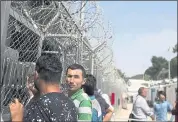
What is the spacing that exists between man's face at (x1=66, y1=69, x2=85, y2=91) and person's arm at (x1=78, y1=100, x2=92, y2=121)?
218mm

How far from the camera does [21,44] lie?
120 inches

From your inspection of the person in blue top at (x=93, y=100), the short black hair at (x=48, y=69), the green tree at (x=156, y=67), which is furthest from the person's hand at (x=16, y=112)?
the green tree at (x=156, y=67)

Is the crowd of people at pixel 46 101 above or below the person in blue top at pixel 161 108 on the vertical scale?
above

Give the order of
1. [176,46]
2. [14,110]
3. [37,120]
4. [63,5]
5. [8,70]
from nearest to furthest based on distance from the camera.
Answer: [14,110] → [37,120] → [8,70] → [63,5] → [176,46]

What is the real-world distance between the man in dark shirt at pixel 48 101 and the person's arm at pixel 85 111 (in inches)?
25.2

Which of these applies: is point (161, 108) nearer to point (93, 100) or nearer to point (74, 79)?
point (93, 100)

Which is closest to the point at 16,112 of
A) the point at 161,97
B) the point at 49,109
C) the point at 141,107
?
the point at 49,109

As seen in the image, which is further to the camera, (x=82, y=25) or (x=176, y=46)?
(x=176, y=46)

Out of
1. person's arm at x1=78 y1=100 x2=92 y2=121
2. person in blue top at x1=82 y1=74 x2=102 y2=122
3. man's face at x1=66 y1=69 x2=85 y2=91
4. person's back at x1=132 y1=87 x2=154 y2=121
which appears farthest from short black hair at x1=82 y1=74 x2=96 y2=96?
person's back at x1=132 y1=87 x2=154 y2=121

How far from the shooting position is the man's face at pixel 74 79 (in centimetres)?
299

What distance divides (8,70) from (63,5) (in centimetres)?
130

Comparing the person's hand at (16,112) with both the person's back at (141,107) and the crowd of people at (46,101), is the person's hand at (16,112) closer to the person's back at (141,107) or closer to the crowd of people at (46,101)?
the crowd of people at (46,101)

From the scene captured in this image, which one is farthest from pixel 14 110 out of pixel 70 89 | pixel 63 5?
pixel 63 5

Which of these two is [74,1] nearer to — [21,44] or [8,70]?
[21,44]
